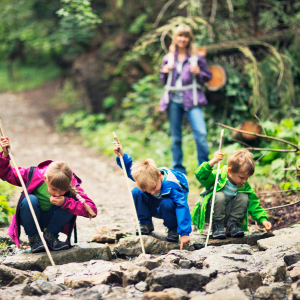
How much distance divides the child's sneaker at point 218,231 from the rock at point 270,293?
1.15m

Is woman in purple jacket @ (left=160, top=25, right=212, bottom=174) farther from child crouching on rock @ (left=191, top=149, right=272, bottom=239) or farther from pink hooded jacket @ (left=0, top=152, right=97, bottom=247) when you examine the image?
pink hooded jacket @ (left=0, top=152, right=97, bottom=247)

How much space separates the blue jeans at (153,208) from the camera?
338 cm

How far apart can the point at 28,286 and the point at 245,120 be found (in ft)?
15.9

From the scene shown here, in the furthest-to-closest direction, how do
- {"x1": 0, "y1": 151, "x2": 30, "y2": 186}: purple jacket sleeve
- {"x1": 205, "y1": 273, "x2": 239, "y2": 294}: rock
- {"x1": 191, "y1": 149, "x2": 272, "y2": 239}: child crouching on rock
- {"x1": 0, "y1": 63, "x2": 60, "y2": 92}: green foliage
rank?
{"x1": 0, "y1": 63, "x2": 60, "y2": 92}: green foliage
{"x1": 191, "y1": 149, "x2": 272, "y2": 239}: child crouching on rock
{"x1": 0, "y1": 151, "x2": 30, "y2": 186}: purple jacket sleeve
{"x1": 205, "y1": 273, "x2": 239, "y2": 294}: rock

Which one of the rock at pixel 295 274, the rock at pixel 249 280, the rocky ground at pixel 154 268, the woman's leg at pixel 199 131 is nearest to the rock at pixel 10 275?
the rocky ground at pixel 154 268

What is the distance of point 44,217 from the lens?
3.30 metres

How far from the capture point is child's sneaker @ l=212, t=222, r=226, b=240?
359 centimetres

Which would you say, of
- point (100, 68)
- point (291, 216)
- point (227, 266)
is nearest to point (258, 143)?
point (291, 216)

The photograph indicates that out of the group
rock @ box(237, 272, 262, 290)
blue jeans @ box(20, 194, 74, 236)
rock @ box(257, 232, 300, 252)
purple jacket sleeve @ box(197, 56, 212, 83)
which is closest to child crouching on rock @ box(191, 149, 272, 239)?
rock @ box(257, 232, 300, 252)

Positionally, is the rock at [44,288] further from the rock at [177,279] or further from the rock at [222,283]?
the rock at [222,283]

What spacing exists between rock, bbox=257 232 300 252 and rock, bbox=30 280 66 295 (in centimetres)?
181

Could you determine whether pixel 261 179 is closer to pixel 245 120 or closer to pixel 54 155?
pixel 245 120

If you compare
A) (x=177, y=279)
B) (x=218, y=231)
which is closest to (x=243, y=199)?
(x=218, y=231)

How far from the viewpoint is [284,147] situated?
18.0 ft
